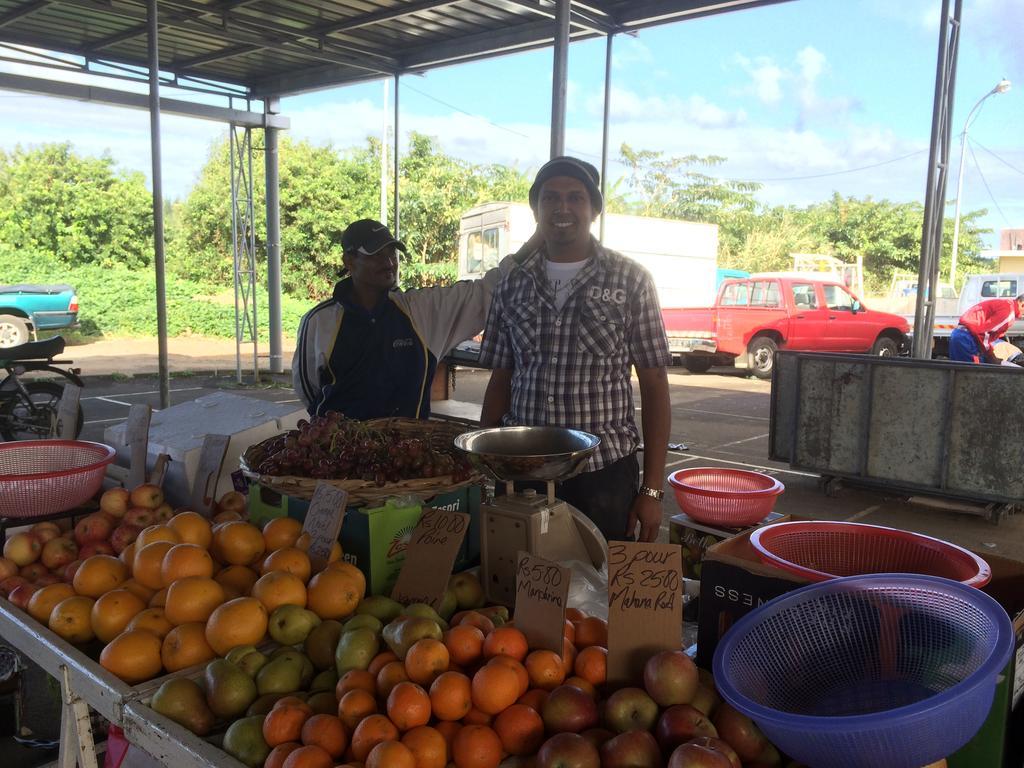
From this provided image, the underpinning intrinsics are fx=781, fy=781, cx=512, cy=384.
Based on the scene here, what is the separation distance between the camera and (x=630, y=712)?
146cm

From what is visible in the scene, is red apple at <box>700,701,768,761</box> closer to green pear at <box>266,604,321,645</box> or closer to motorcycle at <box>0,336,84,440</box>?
green pear at <box>266,604,321,645</box>

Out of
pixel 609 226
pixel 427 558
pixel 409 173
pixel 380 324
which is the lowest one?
pixel 427 558

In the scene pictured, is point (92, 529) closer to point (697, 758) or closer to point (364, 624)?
point (364, 624)

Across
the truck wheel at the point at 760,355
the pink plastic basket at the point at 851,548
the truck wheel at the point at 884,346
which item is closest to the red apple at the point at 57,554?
the pink plastic basket at the point at 851,548

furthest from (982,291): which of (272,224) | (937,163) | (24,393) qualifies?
(24,393)

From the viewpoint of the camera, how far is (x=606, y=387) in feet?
8.63

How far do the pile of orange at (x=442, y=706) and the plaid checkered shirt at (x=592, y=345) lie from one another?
104 centimetres

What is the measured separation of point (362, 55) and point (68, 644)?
25.5ft

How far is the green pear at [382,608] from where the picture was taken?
1.87 meters

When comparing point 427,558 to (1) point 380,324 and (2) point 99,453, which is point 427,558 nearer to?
(1) point 380,324

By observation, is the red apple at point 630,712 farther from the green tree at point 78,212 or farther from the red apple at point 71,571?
the green tree at point 78,212

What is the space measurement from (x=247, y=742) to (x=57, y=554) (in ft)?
4.20

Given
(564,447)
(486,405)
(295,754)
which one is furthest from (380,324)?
(295,754)

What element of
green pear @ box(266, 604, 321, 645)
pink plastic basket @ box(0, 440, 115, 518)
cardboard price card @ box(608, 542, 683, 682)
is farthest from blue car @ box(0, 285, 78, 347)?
cardboard price card @ box(608, 542, 683, 682)
